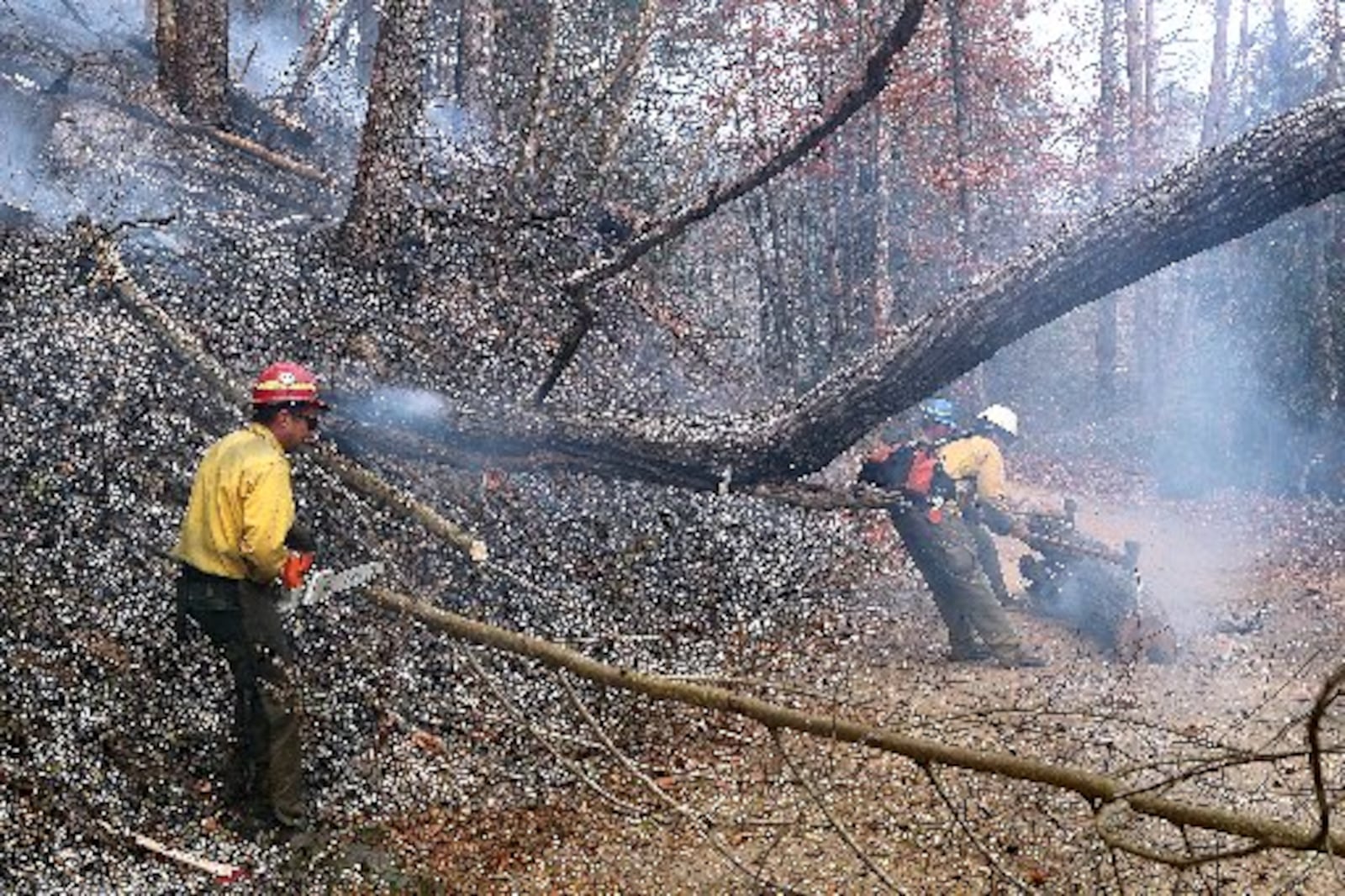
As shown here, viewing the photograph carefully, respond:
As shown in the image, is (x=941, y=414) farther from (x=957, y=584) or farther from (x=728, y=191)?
(x=728, y=191)

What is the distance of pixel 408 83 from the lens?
8.59m

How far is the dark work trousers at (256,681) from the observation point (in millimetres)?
5055

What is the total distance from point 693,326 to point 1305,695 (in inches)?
272

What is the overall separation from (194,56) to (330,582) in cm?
755

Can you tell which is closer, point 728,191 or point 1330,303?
point 728,191

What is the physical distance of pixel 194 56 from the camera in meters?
10.6

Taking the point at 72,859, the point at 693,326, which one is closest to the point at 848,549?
the point at 693,326

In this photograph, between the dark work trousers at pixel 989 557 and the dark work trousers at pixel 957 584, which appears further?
the dark work trousers at pixel 989 557

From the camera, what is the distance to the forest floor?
3658 millimetres

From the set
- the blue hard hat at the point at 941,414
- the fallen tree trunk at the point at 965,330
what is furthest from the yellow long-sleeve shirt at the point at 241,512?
the blue hard hat at the point at 941,414

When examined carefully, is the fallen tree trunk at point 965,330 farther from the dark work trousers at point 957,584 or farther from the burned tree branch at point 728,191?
the dark work trousers at point 957,584

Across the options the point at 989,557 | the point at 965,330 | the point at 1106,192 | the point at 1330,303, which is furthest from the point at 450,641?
the point at 1106,192

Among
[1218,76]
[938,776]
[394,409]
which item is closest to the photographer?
[938,776]

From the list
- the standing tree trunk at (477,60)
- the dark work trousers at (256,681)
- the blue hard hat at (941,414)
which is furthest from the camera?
the standing tree trunk at (477,60)
